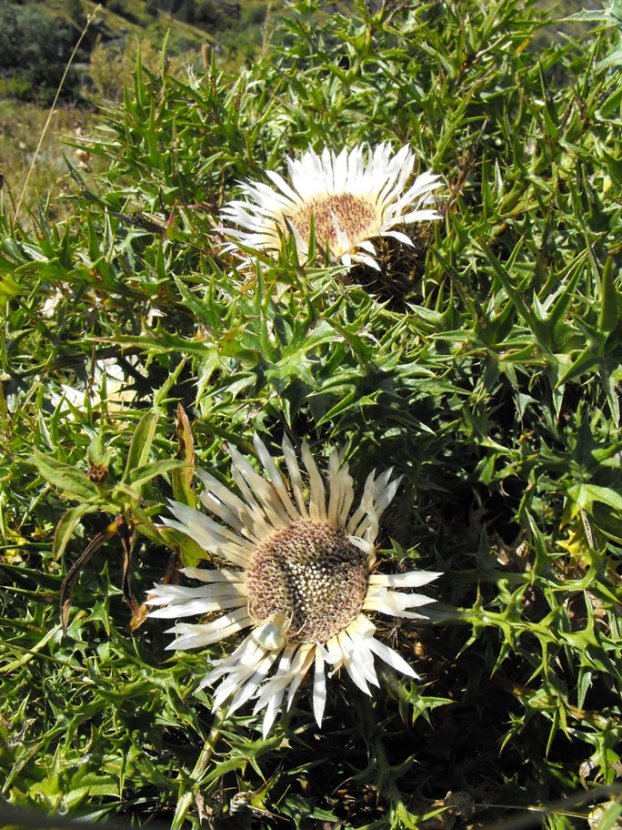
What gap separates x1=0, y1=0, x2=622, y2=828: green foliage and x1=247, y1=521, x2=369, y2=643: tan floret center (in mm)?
103

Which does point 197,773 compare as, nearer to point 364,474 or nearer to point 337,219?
point 364,474

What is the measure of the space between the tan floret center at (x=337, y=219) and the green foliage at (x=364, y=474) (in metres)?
0.11

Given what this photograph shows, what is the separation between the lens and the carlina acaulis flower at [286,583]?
3.67 ft

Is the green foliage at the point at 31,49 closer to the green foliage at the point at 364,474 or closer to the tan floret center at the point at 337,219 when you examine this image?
the tan floret center at the point at 337,219

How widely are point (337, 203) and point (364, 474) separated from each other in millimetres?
790

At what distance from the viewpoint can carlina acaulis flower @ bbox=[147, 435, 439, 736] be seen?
44.1 inches

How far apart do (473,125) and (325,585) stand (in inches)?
53.4

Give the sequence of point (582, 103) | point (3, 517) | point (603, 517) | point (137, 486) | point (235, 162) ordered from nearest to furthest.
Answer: point (137, 486) → point (603, 517) → point (3, 517) → point (582, 103) → point (235, 162)

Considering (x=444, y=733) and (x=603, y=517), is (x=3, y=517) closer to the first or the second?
(x=444, y=733)

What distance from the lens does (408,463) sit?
1.27 m

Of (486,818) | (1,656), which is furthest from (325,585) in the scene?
(1,656)

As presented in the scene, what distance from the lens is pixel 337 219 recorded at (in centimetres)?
163

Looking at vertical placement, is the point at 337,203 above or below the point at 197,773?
above

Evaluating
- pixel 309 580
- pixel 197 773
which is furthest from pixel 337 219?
pixel 197 773
